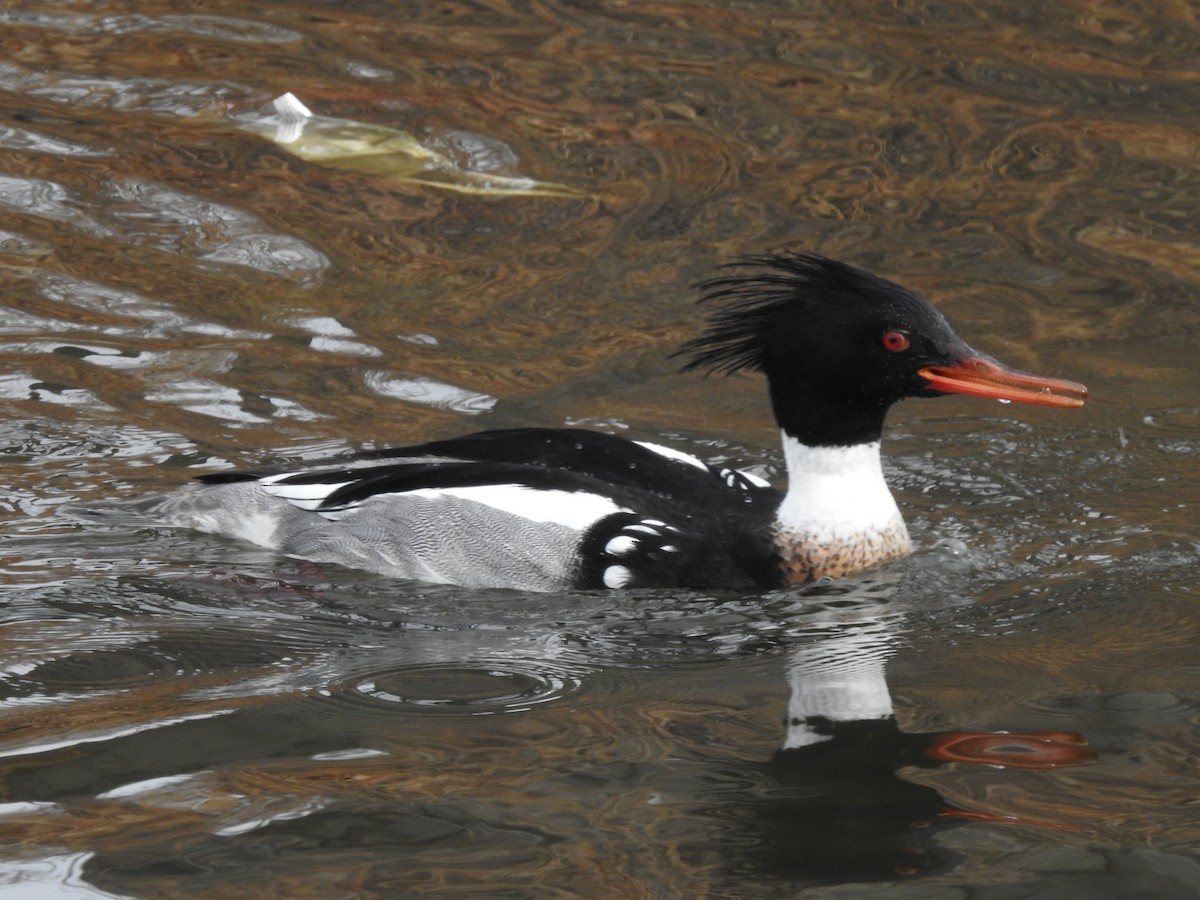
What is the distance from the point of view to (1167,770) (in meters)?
4.61

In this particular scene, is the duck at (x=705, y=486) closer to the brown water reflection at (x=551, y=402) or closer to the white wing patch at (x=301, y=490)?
the white wing patch at (x=301, y=490)

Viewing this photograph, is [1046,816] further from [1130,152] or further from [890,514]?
[1130,152]

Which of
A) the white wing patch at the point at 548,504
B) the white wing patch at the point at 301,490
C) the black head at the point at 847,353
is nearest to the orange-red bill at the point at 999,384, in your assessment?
the black head at the point at 847,353

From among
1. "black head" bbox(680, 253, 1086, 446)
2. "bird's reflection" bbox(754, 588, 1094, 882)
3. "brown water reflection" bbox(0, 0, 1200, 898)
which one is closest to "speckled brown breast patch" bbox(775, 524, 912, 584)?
"brown water reflection" bbox(0, 0, 1200, 898)

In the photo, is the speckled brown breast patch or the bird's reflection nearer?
the bird's reflection

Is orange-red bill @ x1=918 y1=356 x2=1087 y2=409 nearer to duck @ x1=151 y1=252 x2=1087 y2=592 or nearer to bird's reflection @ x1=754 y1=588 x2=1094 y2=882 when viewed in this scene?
duck @ x1=151 y1=252 x2=1087 y2=592

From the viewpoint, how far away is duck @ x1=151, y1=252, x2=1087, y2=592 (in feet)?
19.6

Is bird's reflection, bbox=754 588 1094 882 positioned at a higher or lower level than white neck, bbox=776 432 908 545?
lower

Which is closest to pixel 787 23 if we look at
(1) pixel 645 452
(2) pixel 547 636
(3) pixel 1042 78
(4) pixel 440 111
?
(3) pixel 1042 78

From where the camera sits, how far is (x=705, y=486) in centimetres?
637

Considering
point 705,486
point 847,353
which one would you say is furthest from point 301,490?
point 847,353

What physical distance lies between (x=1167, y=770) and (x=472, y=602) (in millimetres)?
2514

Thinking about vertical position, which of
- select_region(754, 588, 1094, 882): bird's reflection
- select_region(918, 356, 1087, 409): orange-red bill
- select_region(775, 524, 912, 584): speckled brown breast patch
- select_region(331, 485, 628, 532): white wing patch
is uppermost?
select_region(918, 356, 1087, 409): orange-red bill

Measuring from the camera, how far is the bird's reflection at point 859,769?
4.14 meters
